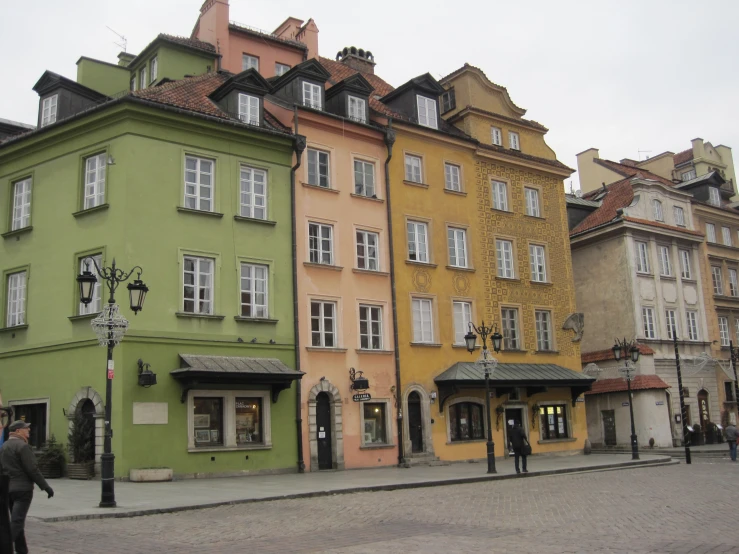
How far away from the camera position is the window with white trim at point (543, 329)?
115 feet

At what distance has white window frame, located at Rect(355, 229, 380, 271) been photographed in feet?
96.8

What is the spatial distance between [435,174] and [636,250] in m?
14.6

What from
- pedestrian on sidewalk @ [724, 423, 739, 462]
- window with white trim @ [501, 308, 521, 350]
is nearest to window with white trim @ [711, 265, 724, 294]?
Answer: pedestrian on sidewalk @ [724, 423, 739, 462]

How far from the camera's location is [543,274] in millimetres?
36031

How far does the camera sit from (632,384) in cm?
3866

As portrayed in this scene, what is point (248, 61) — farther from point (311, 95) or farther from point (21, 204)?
point (21, 204)

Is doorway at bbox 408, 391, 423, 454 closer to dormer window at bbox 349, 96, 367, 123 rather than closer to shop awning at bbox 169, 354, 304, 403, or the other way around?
shop awning at bbox 169, 354, 304, 403

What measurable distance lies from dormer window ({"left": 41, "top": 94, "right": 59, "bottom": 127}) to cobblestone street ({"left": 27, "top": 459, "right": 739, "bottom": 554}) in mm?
14816

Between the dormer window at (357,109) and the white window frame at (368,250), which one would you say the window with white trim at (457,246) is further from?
the dormer window at (357,109)

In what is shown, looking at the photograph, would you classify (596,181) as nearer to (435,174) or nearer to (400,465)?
(435,174)

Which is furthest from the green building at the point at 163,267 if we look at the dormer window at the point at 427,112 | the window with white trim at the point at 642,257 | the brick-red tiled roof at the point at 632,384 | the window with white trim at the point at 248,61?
the window with white trim at the point at 642,257

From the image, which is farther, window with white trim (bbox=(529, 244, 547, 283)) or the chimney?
the chimney

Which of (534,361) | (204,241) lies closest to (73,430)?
(204,241)

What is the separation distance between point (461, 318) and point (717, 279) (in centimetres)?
2179
